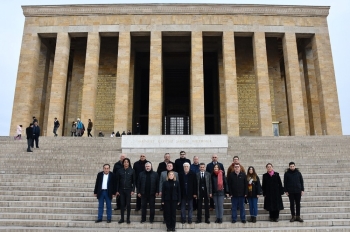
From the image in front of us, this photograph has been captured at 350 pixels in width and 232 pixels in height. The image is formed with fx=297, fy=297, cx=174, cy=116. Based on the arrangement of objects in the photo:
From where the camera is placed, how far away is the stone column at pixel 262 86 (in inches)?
794

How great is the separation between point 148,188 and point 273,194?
2.63 meters

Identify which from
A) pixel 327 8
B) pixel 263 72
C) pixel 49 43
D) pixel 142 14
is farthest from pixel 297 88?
pixel 49 43

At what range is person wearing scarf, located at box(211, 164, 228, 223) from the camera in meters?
6.12

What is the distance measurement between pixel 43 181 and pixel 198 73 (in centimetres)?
1452

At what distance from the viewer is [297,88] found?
20859mm

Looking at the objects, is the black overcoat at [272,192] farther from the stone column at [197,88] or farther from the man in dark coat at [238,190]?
the stone column at [197,88]

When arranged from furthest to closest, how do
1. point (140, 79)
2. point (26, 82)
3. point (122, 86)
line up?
point (140, 79) < point (26, 82) < point (122, 86)

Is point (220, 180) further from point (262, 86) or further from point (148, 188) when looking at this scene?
point (262, 86)

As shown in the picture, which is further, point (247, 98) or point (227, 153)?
point (247, 98)

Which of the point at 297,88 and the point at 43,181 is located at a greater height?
the point at 297,88

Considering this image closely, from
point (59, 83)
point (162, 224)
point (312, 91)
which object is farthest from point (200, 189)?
point (312, 91)

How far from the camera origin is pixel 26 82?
2114cm

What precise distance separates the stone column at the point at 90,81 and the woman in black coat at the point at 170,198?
15566mm

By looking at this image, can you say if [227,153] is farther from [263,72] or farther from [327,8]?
[327,8]
